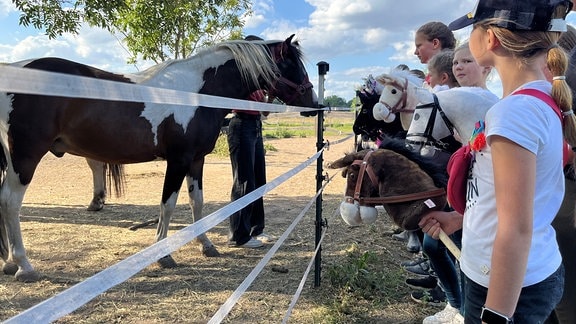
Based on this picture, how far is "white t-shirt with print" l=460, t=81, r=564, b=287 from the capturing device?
0.96 m

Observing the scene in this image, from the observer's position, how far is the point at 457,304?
2.47 meters

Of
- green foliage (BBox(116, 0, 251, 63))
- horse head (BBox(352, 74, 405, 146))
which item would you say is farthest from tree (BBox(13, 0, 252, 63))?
horse head (BBox(352, 74, 405, 146))

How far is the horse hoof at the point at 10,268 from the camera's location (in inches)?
130

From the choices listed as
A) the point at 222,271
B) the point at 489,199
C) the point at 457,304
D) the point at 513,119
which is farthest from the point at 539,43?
the point at 222,271

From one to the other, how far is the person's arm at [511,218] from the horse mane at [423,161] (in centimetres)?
79

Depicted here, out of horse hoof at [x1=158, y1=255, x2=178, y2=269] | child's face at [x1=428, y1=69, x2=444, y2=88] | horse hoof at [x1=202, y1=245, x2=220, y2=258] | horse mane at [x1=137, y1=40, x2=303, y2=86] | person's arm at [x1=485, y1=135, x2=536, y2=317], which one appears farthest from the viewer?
horse hoof at [x1=202, y1=245, x2=220, y2=258]


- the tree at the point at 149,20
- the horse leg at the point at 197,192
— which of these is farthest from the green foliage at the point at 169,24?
the horse leg at the point at 197,192

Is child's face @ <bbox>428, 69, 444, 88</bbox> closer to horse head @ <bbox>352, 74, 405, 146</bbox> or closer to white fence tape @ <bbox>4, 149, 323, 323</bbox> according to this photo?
horse head @ <bbox>352, 74, 405, 146</bbox>

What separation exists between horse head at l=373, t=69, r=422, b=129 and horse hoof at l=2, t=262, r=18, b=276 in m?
3.20

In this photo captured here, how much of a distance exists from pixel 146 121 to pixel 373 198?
2423 millimetres

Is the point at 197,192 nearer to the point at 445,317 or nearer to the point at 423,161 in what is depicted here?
the point at 445,317

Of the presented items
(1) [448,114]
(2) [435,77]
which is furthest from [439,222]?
(2) [435,77]

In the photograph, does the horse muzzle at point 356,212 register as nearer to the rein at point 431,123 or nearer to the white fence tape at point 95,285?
the rein at point 431,123

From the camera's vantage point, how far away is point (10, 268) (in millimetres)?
3305
